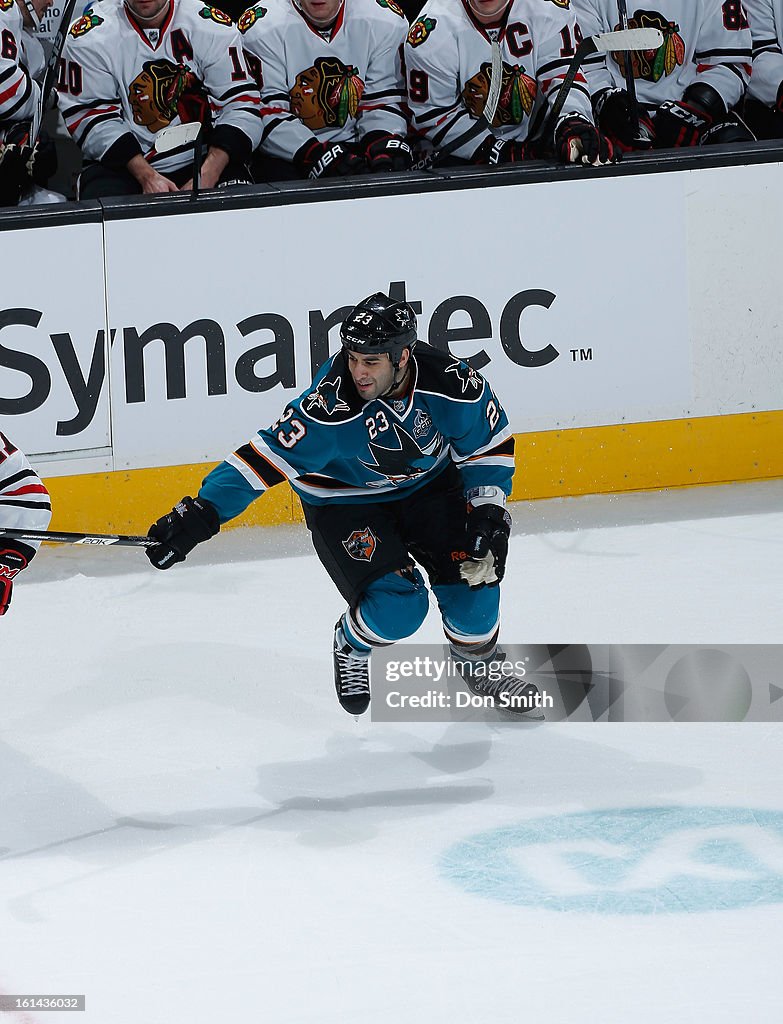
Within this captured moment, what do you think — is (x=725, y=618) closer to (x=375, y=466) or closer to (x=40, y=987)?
(x=375, y=466)

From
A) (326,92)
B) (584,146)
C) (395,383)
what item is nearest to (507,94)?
(584,146)

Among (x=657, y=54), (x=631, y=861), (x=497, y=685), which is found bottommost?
(x=631, y=861)

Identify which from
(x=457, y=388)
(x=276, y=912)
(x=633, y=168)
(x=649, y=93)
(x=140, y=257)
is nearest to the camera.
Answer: (x=276, y=912)

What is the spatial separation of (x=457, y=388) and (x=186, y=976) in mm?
1379

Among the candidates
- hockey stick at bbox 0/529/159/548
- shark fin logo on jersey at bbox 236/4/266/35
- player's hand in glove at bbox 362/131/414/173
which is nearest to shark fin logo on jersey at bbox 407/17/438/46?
player's hand in glove at bbox 362/131/414/173

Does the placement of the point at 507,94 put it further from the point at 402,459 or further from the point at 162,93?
the point at 402,459

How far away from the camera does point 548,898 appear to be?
8.60 feet

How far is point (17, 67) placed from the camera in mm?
4891

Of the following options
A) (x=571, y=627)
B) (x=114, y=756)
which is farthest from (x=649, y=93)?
(x=114, y=756)

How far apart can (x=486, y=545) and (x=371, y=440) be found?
32 cm

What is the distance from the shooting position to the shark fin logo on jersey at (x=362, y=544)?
3342mm

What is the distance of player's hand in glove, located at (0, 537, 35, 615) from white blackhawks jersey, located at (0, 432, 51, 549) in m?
0.04

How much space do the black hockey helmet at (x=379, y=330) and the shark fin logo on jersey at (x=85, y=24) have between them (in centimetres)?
228

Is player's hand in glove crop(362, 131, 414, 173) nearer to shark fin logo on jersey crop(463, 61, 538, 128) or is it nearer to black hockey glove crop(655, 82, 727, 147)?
shark fin logo on jersey crop(463, 61, 538, 128)
